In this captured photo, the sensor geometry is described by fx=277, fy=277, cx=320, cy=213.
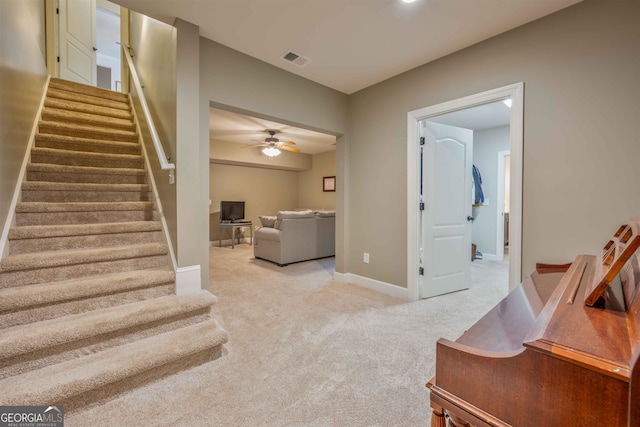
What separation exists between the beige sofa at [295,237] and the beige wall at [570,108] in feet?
9.06

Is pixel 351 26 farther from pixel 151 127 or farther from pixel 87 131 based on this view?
pixel 87 131

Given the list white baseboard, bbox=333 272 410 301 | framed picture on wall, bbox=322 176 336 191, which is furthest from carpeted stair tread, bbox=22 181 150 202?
framed picture on wall, bbox=322 176 336 191

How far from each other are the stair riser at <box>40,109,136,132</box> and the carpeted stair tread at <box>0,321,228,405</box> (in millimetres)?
3041

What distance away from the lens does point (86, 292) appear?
5.98ft

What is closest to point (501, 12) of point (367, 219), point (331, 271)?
point (367, 219)

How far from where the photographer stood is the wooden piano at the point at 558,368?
20.7 inches

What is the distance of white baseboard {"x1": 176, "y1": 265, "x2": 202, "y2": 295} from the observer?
7.18ft

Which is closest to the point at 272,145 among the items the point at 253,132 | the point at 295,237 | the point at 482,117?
the point at 253,132

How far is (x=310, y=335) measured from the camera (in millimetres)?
2188

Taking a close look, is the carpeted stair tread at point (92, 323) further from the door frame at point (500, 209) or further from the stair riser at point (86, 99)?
the door frame at point (500, 209)

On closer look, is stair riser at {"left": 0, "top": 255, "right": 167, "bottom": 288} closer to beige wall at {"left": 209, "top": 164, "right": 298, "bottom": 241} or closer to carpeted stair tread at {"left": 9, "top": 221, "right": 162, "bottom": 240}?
carpeted stair tread at {"left": 9, "top": 221, "right": 162, "bottom": 240}

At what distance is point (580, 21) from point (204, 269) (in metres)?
3.39

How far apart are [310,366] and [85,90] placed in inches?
190

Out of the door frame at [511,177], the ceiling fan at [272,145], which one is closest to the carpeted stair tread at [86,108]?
the ceiling fan at [272,145]
